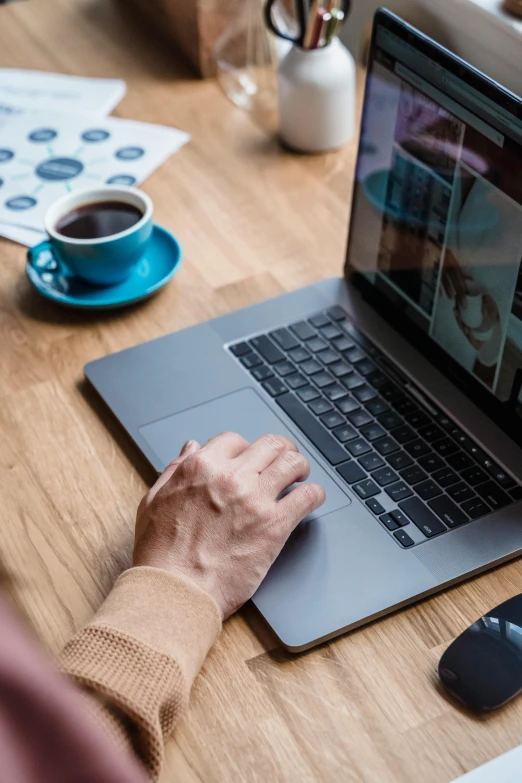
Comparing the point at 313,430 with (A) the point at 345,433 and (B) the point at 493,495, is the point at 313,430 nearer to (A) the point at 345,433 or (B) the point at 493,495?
(A) the point at 345,433

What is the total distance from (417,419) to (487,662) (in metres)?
0.27

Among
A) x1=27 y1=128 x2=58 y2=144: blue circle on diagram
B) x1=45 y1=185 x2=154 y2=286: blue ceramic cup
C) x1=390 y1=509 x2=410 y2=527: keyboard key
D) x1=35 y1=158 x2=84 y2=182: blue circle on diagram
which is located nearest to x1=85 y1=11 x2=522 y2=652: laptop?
x1=390 y1=509 x2=410 y2=527: keyboard key

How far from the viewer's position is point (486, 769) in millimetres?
615

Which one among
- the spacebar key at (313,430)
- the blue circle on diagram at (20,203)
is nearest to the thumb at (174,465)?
the spacebar key at (313,430)

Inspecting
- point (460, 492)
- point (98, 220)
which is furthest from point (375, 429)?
point (98, 220)

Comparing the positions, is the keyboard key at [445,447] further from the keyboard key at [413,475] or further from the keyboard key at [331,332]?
the keyboard key at [331,332]

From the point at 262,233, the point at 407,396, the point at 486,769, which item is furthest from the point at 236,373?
the point at 486,769

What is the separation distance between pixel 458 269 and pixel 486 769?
45 centimetres

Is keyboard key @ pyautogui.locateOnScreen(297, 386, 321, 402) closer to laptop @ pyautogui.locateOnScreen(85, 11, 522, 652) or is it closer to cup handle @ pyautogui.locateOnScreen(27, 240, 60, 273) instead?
laptop @ pyautogui.locateOnScreen(85, 11, 522, 652)

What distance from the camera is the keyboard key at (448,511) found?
773 millimetres

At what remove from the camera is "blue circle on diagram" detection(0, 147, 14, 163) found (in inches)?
51.3

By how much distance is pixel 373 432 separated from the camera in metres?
0.86

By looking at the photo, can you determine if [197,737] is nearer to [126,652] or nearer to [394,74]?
[126,652]

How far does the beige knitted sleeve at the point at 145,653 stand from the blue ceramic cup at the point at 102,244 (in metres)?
0.43
